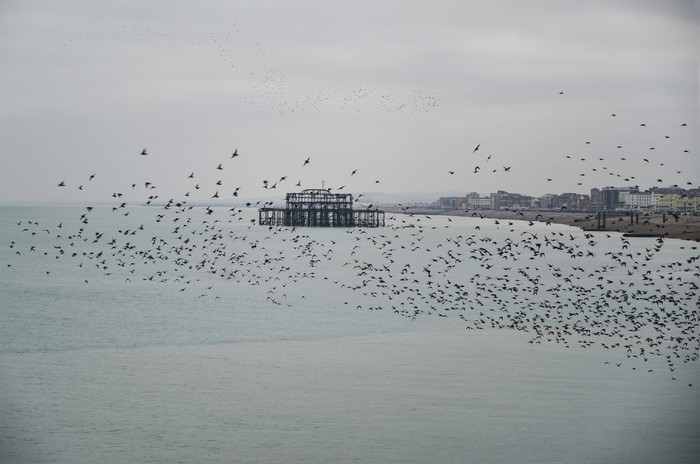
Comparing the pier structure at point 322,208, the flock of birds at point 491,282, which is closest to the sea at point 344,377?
the flock of birds at point 491,282

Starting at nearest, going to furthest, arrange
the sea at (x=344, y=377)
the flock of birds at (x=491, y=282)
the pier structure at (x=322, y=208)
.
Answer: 1. the sea at (x=344, y=377)
2. the flock of birds at (x=491, y=282)
3. the pier structure at (x=322, y=208)

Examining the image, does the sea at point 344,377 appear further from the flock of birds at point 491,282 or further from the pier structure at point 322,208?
the pier structure at point 322,208

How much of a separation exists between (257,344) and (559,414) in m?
18.9

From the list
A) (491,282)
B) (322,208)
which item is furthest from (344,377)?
(322,208)

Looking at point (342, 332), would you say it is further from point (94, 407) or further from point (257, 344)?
point (94, 407)

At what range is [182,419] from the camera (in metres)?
27.7

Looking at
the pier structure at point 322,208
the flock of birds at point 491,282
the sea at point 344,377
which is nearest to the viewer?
the sea at point 344,377

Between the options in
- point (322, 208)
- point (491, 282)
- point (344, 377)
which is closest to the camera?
point (344, 377)

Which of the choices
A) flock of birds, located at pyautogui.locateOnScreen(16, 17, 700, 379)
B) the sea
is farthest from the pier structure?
the sea

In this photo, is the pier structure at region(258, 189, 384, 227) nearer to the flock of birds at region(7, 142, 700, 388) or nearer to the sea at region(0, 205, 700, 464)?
the flock of birds at region(7, 142, 700, 388)

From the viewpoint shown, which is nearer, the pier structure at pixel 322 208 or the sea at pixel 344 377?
the sea at pixel 344 377

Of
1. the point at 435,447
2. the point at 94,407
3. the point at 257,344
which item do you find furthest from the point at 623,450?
the point at 257,344

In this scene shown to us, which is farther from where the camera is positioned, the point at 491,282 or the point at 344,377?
the point at 491,282

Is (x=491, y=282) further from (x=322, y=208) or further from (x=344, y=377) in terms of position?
(x=322, y=208)
